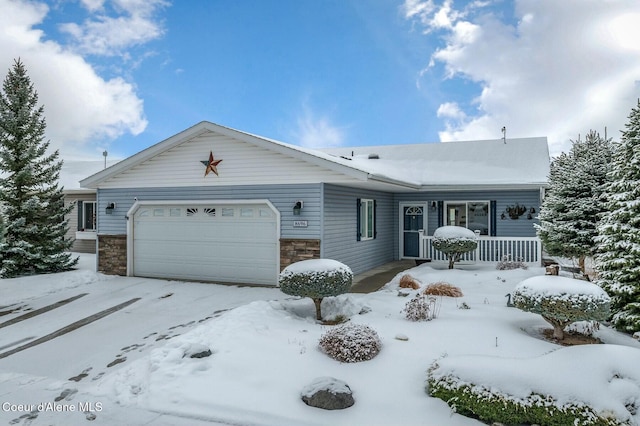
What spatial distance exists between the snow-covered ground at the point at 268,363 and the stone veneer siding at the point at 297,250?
152cm

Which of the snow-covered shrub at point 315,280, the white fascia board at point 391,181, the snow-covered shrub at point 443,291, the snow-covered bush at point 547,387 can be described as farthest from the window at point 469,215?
the snow-covered bush at point 547,387

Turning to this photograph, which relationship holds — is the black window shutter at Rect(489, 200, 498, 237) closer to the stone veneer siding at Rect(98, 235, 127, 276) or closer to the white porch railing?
the white porch railing

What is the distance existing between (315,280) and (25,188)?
426 inches

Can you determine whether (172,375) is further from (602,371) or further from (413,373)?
(602,371)

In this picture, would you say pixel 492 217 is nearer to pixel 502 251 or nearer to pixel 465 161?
pixel 502 251

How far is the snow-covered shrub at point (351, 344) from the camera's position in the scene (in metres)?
5.36

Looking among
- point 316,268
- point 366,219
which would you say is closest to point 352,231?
point 366,219

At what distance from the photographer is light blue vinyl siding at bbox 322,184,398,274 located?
417 inches

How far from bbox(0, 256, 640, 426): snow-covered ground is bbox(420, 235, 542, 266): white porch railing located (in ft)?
15.6

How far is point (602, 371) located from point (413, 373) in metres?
1.96

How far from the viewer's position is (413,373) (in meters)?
4.98

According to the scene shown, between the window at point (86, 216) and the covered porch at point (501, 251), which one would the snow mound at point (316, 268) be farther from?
the window at point (86, 216)

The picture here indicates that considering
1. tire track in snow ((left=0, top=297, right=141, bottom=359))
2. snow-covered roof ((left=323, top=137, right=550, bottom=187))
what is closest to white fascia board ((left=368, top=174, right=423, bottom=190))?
snow-covered roof ((left=323, top=137, right=550, bottom=187))

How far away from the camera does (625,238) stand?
7.22 meters
